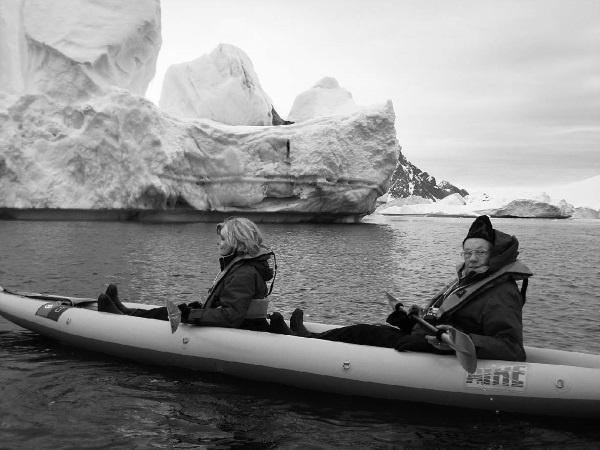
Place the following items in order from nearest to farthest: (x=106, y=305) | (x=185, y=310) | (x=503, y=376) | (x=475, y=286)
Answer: (x=475, y=286), (x=503, y=376), (x=185, y=310), (x=106, y=305)

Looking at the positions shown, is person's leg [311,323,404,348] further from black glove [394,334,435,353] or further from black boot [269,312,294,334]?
black boot [269,312,294,334]

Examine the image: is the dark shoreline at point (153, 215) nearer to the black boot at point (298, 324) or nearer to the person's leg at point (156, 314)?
the person's leg at point (156, 314)

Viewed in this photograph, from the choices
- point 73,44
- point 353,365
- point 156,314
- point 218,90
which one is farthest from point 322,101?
point 353,365

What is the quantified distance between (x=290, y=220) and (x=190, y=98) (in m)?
11.1

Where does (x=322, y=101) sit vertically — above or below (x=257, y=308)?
above

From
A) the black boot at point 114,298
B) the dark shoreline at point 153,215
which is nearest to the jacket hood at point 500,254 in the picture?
the black boot at point 114,298

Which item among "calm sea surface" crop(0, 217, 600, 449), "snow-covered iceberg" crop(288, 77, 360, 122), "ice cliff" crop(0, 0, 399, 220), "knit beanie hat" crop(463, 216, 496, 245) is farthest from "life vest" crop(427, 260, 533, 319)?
"snow-covered iceberg" crop(288, 77, 360, 122)

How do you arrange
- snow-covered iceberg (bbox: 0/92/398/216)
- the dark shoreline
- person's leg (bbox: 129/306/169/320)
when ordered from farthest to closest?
the dark shoreline < snow-covered iceberg (bbox: 0/92/398/216) < person's leg (bbox: 129/306/169/320)

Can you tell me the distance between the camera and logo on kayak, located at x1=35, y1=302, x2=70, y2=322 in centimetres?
670

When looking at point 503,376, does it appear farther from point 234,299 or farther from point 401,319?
point 234,299

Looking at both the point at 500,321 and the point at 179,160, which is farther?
the point at 179,160

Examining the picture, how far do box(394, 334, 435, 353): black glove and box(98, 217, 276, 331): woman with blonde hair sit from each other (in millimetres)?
1337

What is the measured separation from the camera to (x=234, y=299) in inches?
212

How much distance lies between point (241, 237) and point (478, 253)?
2058mm
